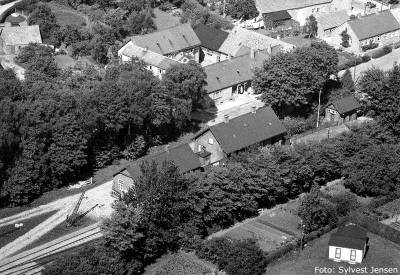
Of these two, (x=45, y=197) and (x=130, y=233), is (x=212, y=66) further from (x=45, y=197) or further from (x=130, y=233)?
(x=130, y=233)

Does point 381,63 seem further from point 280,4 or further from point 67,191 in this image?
point 67,191

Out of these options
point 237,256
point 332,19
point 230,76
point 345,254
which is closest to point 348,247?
point 345,254

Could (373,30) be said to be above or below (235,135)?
above

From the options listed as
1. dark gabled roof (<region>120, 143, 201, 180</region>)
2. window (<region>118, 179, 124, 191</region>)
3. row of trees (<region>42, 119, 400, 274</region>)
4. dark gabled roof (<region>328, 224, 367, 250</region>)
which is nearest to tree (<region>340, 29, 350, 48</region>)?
row of trees (<region>42, 119, 400, 274</region>)

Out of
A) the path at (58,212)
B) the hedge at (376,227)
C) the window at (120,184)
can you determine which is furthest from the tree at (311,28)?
the window at (120,184)

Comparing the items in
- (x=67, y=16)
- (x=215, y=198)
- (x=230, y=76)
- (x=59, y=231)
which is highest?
(x=67, y=16)
